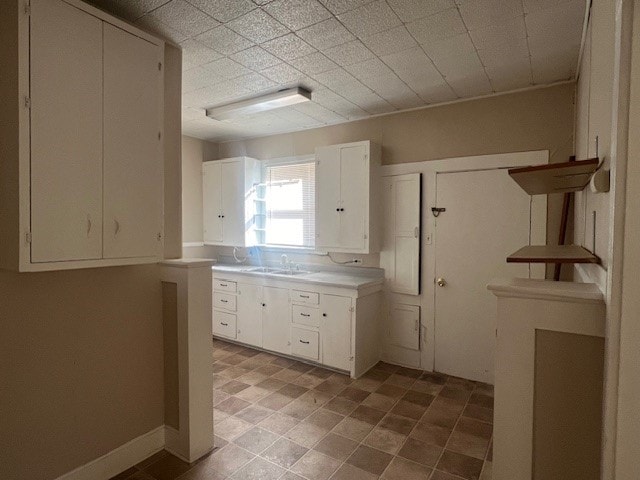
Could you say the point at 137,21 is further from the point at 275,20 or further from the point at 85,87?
the point at 275,20

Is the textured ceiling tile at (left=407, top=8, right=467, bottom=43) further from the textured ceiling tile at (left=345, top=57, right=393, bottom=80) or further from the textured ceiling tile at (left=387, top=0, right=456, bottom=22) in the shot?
the textured ceiling tile at (left=345, top=57, right=393, bottom=80)

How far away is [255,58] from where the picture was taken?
2.64 m

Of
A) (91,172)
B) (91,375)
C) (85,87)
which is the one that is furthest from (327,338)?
(85,87)

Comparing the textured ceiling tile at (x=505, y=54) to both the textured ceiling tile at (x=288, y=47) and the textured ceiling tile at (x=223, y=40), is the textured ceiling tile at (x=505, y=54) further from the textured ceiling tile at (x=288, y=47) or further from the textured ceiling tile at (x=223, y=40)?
the textured ceiling tile at (x=223, y=40)

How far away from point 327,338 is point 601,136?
292cm

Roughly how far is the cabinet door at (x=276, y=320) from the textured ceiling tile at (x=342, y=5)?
2.82m

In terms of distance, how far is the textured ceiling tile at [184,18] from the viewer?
2.01 meters

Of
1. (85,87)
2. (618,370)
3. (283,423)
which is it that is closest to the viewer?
(618,370)

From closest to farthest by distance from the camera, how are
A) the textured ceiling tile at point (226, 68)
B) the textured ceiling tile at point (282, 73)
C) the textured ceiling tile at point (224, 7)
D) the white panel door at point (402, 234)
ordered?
the textured ceiling tile at point (224, 7) < the textured ceiling tile at point (226, 68) < the textured ceiling tile at point (282, 73) < the white panel door at point (402, 234)

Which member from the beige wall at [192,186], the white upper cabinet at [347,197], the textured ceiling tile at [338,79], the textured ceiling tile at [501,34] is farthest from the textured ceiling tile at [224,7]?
the beige wall at [192,186]

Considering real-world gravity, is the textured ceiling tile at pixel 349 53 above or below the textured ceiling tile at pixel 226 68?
above

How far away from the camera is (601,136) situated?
1555 mm

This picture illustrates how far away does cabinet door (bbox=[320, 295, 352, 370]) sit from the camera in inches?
142

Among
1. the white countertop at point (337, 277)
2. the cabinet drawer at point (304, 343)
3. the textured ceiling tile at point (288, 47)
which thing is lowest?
the cabinet drawer at point (304, 343)
